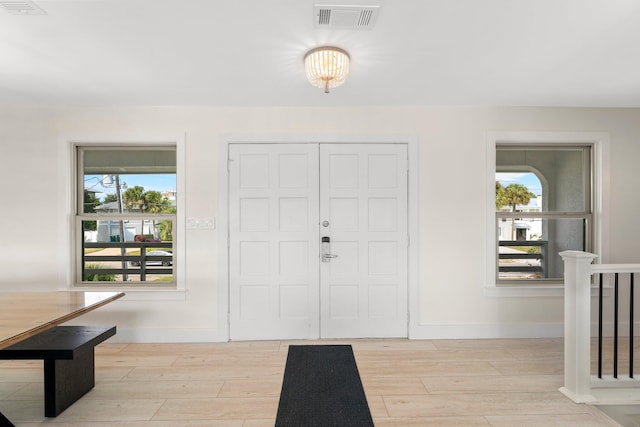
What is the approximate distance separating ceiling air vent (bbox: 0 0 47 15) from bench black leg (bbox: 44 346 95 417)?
79.0 inches

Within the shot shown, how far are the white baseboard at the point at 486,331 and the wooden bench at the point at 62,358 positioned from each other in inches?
109

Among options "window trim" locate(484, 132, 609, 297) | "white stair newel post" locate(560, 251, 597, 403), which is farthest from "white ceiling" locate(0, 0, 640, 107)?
"white stair newel post" locate(560, 251, 597, 403)

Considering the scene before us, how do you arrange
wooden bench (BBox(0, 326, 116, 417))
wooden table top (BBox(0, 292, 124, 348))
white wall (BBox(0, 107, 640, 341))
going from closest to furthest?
1. wooden table top (BBox(0, 292, 124, 348))
2. wooden bench (BBox(0, 326, 116, 417))
3. white wall (BBox(0, 107, 640, 341))

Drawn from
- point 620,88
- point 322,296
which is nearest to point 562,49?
point 620,88

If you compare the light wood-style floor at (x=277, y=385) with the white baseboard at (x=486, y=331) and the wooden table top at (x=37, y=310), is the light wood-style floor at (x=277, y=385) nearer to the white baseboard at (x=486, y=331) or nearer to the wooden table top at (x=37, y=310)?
the white baseboard at (x=486, y=331)

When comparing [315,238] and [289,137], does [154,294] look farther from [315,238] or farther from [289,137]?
[289,137]

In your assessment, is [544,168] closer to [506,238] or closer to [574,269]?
[506,238]

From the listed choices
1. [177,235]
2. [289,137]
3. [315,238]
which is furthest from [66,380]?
[289,137]

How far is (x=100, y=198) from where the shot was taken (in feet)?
12.5

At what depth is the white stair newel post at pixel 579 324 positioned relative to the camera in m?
2.52

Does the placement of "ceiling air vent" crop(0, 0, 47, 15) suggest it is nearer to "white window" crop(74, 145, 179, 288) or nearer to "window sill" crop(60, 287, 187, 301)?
"white window" crop(74, 145, 179, 288)

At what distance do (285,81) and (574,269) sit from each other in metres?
2.56

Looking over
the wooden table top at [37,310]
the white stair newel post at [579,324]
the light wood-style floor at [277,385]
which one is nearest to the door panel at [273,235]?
the light wood-style floor at [277,385]

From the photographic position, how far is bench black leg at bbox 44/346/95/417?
233 cm
